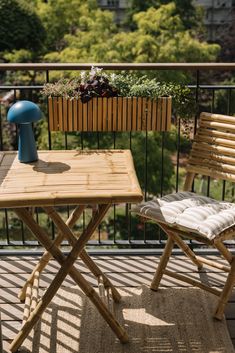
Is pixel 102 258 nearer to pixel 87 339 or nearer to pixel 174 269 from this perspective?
pixel 174 269

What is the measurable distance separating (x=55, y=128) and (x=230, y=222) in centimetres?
100

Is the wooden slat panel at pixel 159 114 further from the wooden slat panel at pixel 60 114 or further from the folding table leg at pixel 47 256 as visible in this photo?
the folding table leg at pixel 47 256

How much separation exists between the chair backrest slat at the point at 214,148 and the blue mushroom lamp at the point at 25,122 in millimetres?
971

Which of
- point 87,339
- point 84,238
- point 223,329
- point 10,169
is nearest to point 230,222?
point 223,329

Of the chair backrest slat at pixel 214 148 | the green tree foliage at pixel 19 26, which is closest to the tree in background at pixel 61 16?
the green tree foliage at pixel 19 26

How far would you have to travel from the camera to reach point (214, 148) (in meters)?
2.91

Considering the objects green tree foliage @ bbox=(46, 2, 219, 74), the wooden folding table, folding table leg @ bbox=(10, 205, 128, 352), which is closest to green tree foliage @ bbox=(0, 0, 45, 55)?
green tree foliage @ bbox=(46, 2, 219, 74)

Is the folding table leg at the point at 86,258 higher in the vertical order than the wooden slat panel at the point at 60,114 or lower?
lower

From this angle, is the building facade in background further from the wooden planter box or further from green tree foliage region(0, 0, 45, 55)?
the wooden planter box

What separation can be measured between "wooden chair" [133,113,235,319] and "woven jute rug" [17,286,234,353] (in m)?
0.10

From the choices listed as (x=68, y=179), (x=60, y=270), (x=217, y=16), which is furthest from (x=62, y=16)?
(x=60, y=270)

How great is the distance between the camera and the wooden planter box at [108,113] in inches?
104

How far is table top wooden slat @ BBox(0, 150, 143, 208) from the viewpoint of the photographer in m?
2.08

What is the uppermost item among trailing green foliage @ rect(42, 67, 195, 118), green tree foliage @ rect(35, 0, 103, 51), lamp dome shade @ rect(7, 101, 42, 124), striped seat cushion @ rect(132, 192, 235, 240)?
green tree foliage @ rect(35, 0, 103, 51)
